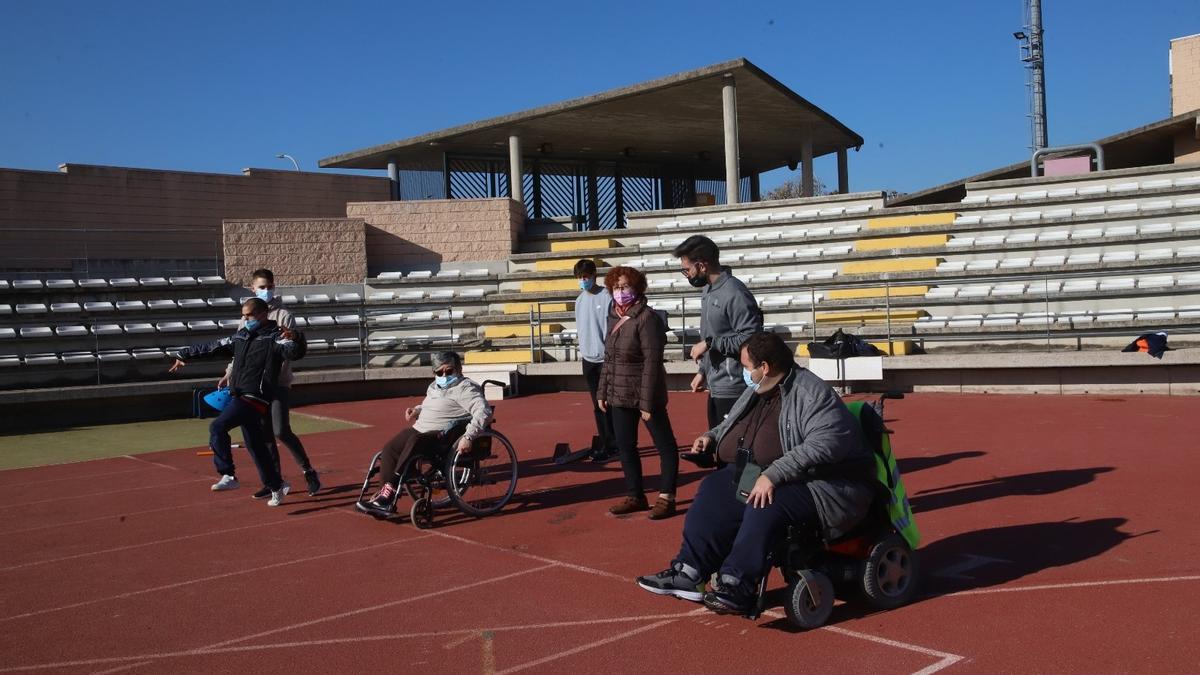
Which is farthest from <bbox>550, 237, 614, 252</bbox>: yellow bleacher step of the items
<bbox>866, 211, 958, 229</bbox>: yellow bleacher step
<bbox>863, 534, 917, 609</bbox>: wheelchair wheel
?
<bbox>863, 534, 917, 609</bbox>: wheelchair wheel

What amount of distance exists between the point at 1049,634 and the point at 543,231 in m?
19.9

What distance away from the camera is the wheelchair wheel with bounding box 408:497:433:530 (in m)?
7.23

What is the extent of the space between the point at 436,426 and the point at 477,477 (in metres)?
0.50

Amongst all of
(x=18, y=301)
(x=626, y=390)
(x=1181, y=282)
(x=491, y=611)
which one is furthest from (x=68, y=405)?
(x=1181, y=282)

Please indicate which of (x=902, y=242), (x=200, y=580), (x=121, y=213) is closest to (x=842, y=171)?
(x=902, y=242)

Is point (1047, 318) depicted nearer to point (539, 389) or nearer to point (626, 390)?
point (539, 389)

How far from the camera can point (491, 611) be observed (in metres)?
5.16

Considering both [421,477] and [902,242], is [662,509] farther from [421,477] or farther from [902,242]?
[902,242]

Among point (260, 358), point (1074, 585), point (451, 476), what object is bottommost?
point (1074, 585)

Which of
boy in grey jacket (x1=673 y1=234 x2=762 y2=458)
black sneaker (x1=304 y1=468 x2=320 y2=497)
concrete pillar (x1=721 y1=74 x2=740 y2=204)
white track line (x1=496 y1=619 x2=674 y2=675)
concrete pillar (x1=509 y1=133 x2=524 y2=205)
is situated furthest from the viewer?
concrete pillar (x1=509 y1=133 x2=524 y2=205)

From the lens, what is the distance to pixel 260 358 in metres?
8.17

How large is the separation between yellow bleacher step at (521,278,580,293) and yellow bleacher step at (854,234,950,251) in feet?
17.3

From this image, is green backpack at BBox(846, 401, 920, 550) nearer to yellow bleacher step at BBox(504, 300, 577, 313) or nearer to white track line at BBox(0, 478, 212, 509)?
white track line at BBox(0, 478, 212, 509)

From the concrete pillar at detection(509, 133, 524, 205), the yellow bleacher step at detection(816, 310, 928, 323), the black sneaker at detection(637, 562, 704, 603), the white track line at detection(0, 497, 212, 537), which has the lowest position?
the white track line at detection(0, 497, 212, 537)
